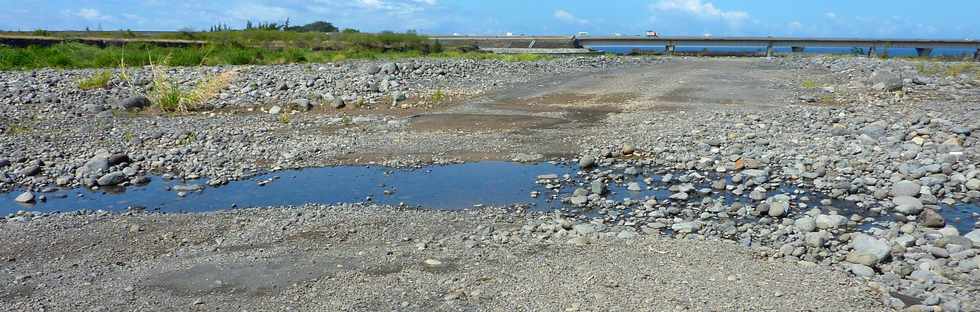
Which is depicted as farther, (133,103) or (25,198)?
(133,103)

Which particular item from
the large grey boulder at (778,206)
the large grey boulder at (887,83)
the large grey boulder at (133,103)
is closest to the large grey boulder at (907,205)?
the large grey boulder at (778,206)

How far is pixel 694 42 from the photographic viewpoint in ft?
133

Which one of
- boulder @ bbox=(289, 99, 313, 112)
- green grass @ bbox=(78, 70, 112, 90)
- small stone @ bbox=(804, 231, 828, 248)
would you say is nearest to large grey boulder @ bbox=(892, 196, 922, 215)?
small stone @ bbox=(804, 231, 828, 248)

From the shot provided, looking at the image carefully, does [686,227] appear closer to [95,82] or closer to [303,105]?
[303,105]

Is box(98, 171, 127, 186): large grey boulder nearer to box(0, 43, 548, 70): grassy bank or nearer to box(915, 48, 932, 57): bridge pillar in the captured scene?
box(0, 43, 548, 70): grassy bank

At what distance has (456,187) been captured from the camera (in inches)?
325

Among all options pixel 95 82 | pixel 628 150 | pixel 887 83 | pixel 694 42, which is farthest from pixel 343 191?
pixel 694 42

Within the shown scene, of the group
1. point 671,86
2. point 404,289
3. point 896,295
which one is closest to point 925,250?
point 896,295

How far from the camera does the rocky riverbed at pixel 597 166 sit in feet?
16.7

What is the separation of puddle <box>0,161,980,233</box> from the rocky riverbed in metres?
0.07

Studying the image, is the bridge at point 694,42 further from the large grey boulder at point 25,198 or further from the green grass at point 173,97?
the large grey boulder at point 25,198

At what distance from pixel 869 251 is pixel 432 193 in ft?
14.4

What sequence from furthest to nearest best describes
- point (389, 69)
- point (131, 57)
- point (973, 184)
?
point (131, 57)
point (389, 69)
point (973, 184)

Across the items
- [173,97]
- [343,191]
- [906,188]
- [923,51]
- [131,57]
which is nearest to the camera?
[906,188]
